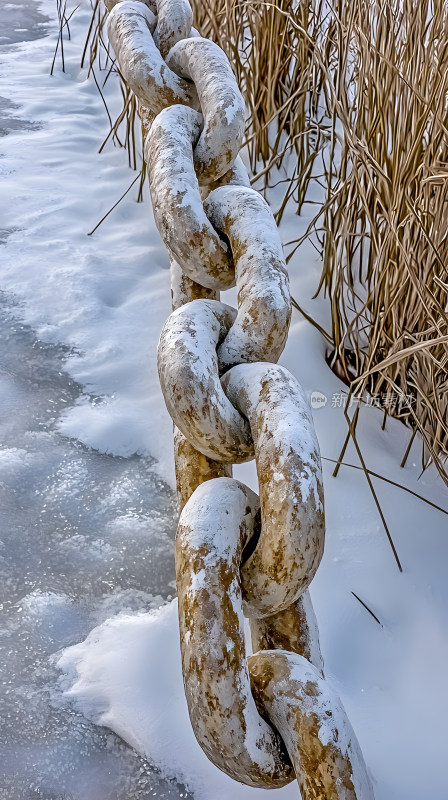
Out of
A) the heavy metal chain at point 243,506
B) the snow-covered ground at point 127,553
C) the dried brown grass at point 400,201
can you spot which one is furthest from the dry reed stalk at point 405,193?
the heavy metal chain at point 243,506

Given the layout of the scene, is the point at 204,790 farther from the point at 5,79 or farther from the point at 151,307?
the point at 5,79

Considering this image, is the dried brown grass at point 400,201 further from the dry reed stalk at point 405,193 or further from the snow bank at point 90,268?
the snow bank at point 90,268

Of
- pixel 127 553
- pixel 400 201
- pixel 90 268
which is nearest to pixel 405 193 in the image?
pixel 400 201

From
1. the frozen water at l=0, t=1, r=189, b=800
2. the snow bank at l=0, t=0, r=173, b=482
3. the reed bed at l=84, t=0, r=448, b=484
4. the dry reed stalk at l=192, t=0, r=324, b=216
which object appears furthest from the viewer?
the dry reed stalk at l=192, t=0, r=324, b=216

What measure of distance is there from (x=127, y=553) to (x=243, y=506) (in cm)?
46

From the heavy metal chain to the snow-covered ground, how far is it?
275 mm

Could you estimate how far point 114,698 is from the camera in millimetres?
788

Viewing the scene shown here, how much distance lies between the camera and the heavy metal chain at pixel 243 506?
479mm

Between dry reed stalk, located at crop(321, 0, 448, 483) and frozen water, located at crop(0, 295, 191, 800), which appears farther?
dry reed stalk, located at crop(321, 0, 448, 483)

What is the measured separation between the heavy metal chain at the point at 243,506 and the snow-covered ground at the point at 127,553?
10.8 inches

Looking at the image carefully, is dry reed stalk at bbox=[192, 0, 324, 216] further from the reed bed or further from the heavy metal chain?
the heavy metal chain

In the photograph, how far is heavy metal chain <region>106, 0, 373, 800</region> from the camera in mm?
479

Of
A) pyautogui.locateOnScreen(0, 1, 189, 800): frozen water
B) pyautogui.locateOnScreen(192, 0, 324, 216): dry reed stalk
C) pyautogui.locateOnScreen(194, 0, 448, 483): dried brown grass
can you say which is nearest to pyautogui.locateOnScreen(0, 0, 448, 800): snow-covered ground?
pyautogui.locateOnScreen(0, 1, 189, 800): frozen water

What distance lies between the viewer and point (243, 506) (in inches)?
21.5
